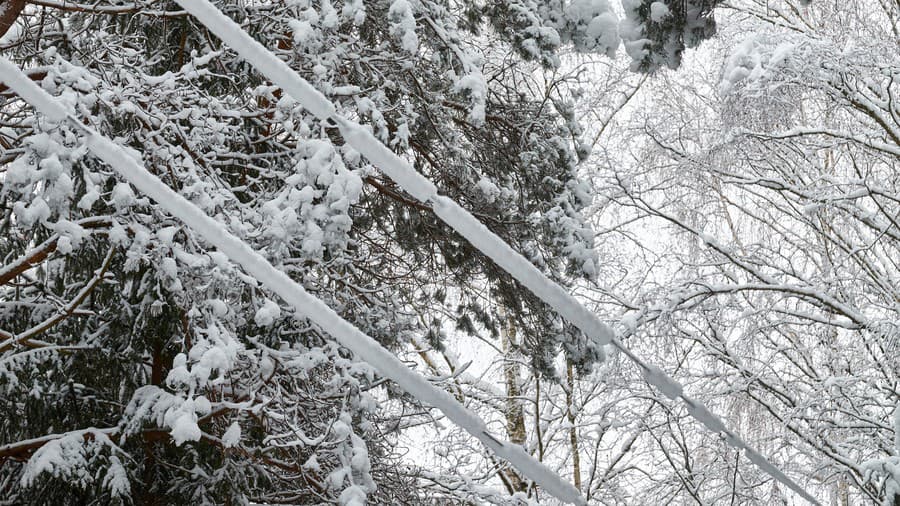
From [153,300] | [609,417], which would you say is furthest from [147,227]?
[609,417]

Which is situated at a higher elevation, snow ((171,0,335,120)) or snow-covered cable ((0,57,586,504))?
snow ((171,0,335,120))

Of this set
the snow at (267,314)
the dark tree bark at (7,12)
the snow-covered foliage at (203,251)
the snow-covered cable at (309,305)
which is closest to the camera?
the snow-covered cable at (309,305)

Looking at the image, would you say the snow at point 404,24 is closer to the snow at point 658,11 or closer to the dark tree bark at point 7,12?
the snow at point 658,11

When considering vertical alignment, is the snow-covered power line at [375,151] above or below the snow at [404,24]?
below

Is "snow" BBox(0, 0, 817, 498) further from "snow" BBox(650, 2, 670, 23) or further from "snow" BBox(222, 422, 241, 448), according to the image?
"snow" BBox(650, 2, 670, 23)

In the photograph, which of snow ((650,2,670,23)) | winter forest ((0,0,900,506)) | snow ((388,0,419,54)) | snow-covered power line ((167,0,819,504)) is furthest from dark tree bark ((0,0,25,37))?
snow ((650,2,670,23))

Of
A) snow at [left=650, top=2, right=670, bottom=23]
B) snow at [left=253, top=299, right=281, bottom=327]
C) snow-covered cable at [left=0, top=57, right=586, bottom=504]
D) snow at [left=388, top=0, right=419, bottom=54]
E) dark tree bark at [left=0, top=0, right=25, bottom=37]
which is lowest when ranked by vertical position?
snow-covered cable at [left=0, top=57, right=586, bottom=504]

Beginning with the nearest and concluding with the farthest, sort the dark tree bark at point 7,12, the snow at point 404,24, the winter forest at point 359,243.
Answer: the winter forest at point 359,243
the dark tree bark at point 7,12
the snow at point 404,24

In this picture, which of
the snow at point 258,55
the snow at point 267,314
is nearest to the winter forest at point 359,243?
the snow at point 258,55

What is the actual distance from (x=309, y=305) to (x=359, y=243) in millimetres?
4144

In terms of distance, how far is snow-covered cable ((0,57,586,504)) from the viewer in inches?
97.7

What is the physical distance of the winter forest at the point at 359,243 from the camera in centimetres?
401

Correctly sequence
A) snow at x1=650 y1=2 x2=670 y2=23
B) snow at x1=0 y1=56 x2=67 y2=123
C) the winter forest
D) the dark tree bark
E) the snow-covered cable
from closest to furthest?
the snow-covered cable → snow at x1=0 y1=56 x2=67 y2=123 → the winter forest → the dark tree bark → snow at x1=650 y1=2 x2=670 y2=23

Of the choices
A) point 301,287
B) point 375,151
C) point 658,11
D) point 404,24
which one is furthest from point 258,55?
point 658,11
